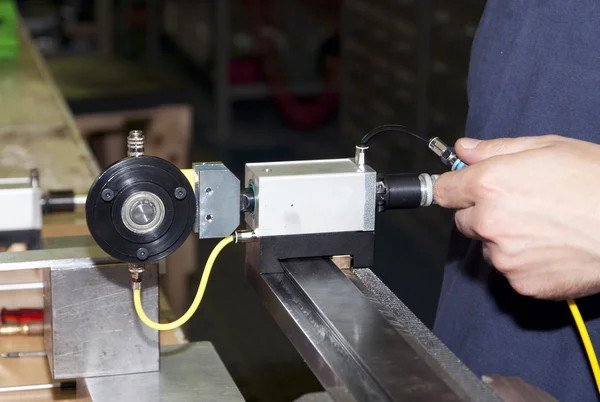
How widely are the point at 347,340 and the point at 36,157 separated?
1.22 meters

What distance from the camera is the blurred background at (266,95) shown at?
2840 mm

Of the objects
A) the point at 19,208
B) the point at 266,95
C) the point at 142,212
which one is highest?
the point at 142,212

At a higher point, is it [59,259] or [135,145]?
[135,145]

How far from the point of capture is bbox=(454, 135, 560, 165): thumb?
85 cm

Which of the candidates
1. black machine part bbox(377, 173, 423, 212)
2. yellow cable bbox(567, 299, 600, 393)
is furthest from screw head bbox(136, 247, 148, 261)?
yellow cable bbox(567, 299, 600, 393)

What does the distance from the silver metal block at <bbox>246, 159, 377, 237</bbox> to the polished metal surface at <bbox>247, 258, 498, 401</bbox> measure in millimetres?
49

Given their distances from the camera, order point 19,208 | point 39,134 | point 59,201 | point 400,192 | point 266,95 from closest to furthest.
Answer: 1. point 400,192
2. point 19,208
3. point 59,201
4. point 39,134
5. point 266,95

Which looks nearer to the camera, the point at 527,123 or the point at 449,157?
the point at 449,157

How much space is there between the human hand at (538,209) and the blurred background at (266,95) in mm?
1690

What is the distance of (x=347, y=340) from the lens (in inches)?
31.7

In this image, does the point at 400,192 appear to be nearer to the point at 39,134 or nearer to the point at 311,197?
the point at 311,197

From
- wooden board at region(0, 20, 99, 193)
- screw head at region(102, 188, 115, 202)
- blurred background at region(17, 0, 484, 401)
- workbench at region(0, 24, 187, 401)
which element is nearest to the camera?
screw head at region(102, 188, 115, 202)

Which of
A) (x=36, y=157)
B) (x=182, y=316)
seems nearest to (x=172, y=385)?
(x=182, y=316)

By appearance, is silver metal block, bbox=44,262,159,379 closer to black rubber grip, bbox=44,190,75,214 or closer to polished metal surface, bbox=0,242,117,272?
polished metal surface, bbox=0,242,117,272
